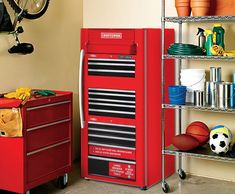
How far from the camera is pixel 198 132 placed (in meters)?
4.06

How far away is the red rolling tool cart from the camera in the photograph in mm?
4102

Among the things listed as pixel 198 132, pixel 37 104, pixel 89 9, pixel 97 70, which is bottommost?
pixel 198 132

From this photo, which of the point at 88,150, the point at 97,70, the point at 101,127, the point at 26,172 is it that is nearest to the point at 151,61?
the point at 97,70

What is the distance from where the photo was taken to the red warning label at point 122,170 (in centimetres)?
419

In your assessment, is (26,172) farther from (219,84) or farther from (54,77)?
(219,84)

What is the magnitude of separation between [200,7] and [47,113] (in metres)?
1.61

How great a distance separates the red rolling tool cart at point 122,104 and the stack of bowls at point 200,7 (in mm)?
425

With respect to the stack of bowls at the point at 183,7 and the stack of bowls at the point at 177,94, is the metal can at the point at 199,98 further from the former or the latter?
the stack of bowls at the point at 183,7

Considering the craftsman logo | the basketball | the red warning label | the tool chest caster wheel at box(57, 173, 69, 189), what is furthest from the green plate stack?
the tool chest caster wheel at box(57, 173, 69, 189)

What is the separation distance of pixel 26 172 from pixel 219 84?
1.77 m

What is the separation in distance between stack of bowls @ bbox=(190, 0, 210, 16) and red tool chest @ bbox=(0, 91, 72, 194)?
1354mm

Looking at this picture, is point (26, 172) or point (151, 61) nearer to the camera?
point (26, 172)

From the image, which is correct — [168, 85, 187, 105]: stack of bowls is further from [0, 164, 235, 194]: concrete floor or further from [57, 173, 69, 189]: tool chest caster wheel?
[57, 173, 69, 189]: tool chest caster wheel

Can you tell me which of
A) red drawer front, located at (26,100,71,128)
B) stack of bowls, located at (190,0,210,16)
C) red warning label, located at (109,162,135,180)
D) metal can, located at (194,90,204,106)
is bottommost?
red warning label, located at (109,162,135,180)
